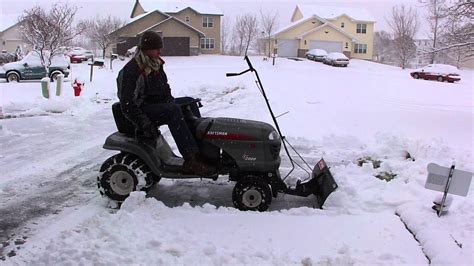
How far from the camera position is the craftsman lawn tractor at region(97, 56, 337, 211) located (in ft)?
16.9

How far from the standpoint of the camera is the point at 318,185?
5.52 m

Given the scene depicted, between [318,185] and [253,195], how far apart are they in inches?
33.8

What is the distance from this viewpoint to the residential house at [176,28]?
51.3 m

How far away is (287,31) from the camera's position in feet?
194

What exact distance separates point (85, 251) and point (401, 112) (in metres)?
11.6

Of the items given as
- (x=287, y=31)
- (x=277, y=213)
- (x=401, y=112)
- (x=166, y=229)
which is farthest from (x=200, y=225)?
(x=287, y=31)

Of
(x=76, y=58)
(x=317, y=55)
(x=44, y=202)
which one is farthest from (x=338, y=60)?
(x=44, y=202)

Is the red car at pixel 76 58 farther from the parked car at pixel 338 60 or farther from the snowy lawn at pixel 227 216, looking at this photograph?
the snowy lawn at pixel 227 216

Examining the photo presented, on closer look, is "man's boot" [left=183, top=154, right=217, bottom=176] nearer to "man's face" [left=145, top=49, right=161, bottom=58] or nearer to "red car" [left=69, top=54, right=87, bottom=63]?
"man's face" [left=145, top=49, right=161, bottom=58]

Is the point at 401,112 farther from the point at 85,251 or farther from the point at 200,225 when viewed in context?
the point at 85,251

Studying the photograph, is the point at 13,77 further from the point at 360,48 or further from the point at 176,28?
the point at 360,48

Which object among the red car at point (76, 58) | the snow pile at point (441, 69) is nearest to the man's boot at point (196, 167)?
the snow pile at point (441, 69)

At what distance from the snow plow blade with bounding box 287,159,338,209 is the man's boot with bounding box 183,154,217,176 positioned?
94 cm

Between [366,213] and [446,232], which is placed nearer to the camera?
[446,232]
